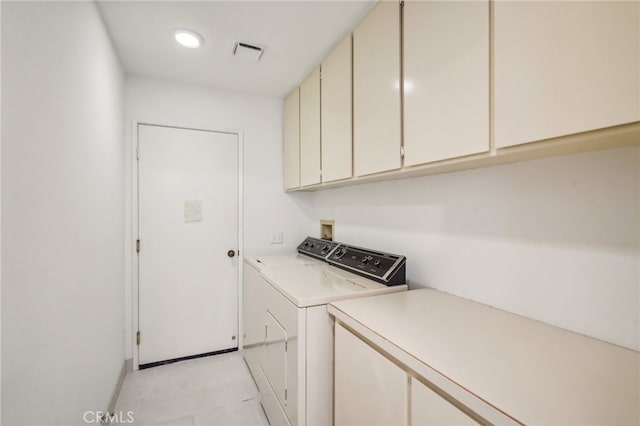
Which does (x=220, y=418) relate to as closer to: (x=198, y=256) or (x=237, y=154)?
(x=198, y=256)

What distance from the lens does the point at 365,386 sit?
1.05 m

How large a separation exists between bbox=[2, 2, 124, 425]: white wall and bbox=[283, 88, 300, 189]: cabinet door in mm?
1348

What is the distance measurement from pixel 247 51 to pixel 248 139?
905mm

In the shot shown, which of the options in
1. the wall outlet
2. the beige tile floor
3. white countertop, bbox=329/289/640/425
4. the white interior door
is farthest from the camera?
the wall outlet

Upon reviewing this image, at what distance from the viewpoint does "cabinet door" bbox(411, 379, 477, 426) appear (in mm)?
711

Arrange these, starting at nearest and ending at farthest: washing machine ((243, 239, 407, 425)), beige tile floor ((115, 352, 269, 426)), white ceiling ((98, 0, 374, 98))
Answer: washing machine ((243, 239, 407, 425)) → white ceiling ((98, 0, 374, 98)) → beige tile floor ((115, 352, 269, 426))

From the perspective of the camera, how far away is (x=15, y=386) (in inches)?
29.7

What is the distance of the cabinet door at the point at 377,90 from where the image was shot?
1.37 m

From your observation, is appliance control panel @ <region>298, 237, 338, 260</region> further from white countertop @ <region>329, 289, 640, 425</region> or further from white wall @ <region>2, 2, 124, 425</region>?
white wall @ <region>2, 2, 124, 425</region>

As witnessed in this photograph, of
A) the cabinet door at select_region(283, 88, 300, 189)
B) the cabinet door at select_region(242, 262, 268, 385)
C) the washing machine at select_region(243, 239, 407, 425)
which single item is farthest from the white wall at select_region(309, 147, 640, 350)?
the cabinet door at select_region(283, 88, 300, 189)

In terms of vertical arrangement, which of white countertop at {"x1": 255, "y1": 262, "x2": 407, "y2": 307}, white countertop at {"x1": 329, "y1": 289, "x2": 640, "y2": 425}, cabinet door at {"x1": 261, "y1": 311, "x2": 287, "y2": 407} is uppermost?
white countertop at {"x1": 255, "y1": 262, "x2": 407, "y2": 307}

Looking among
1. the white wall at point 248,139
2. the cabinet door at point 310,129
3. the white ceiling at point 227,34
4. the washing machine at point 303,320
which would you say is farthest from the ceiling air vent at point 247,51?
the washing machine at point 303,320

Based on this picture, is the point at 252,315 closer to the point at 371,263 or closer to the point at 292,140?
the point at 371,263

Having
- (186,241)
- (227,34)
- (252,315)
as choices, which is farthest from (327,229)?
(227,34)
